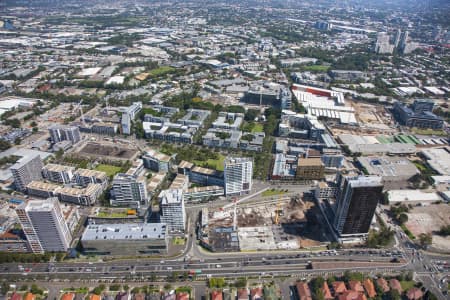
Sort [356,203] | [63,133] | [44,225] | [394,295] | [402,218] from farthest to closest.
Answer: [63,133]
[402,218]
[356,203]
[44,225]
[394,295]

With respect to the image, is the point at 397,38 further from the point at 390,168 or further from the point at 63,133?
the point at 63,133

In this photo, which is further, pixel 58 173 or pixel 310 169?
pixel 310 169

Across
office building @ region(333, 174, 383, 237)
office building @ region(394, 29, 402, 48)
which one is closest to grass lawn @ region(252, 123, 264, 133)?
office building @ region(333, 174, 383, 237)

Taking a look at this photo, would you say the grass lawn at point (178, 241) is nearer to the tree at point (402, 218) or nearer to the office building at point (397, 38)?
the tree at point (402, 218)

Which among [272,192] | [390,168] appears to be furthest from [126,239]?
[390,168]

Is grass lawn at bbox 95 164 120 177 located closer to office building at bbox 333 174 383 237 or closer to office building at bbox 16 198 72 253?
office building at bbox 16 198 72 253

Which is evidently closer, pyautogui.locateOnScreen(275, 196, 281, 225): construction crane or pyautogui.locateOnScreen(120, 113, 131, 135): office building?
pyautogui.locateOnScreen(275, 196, 281, 225): construction crane
